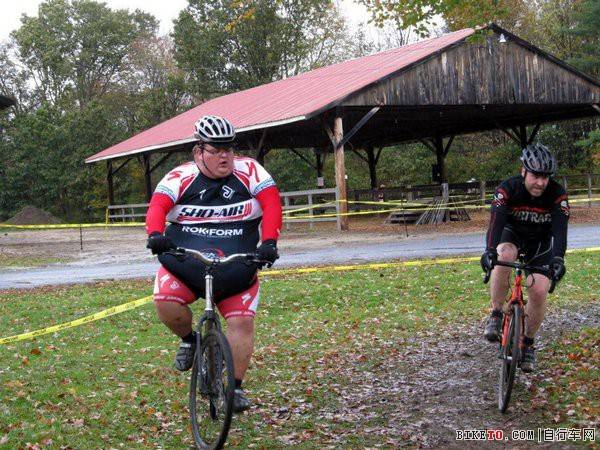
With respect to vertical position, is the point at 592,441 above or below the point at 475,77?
below

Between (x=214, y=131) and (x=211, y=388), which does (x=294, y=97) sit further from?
(x=211, y=388)

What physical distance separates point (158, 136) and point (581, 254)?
24381 mm

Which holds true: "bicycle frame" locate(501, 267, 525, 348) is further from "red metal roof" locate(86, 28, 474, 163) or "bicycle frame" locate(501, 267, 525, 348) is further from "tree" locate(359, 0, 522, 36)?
"red metal roof" locate(86, 28, 474, 163)

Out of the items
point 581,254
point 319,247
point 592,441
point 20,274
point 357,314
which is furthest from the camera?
point 319,247

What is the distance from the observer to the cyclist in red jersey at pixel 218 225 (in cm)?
547

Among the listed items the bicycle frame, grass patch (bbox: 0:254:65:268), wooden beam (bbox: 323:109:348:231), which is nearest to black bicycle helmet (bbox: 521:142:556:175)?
the bicycle frame

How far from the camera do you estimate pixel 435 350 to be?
8.59m

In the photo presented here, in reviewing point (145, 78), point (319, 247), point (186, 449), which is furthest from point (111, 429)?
point (145, 78)

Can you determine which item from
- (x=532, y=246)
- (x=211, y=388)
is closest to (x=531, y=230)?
(x=532, y=246)

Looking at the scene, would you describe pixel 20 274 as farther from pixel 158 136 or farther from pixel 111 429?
pixel 158 136

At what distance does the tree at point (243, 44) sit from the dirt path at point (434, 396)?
149 ft

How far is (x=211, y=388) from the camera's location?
17.6ft

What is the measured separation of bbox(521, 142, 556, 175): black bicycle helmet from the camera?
6.35 metres

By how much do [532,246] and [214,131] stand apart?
287 cm
